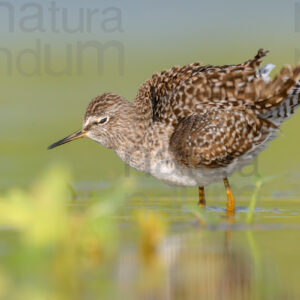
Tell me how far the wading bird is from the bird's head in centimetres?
67

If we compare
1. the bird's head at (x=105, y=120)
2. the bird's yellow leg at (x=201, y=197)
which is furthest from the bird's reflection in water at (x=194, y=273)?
the bird's head at (x=105, y=120)

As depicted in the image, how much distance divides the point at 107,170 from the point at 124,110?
2764mm

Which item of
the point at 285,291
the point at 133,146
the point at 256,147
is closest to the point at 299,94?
the point at 256,147

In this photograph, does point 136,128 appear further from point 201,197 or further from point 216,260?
point 216,260

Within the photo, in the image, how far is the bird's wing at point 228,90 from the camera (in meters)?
11.9

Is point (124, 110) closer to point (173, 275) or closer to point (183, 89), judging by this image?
point (183, 89)

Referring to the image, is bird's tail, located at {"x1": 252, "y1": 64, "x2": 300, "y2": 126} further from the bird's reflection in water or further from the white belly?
the bird's reflection in water

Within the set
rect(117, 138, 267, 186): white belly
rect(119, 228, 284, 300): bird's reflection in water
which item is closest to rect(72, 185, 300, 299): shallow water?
rect(119, 228, 284, 300): bird's reflection in water

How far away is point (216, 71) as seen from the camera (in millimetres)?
12203

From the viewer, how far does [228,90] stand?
1191 cm

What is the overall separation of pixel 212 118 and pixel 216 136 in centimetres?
27

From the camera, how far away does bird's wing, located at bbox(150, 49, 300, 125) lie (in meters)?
11.9

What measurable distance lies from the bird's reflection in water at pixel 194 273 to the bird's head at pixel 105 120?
→ 4047 millimetres

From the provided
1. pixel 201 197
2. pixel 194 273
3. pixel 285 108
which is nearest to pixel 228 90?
pixel 285 108
